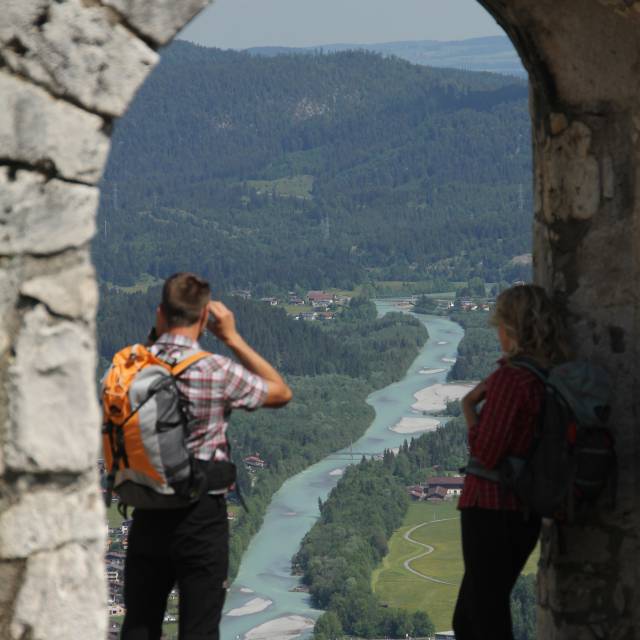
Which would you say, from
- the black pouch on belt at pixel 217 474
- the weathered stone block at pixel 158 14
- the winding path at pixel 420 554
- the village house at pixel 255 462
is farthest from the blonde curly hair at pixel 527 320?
the village house at pixel 255 462

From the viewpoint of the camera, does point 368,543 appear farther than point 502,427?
Yes

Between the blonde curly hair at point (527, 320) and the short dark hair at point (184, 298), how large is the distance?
0.80 m

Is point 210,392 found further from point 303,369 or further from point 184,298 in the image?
point 303,369

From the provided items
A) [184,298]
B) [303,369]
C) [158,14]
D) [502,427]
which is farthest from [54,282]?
[303,369]

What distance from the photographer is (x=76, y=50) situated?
2.67 metres

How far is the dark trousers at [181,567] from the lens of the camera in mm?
3043

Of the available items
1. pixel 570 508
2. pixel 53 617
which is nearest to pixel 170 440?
pixel 53 617

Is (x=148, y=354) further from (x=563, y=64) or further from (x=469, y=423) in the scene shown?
(x=563, y=64)

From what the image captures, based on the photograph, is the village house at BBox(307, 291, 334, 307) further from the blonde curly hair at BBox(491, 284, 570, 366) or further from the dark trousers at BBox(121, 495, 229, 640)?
the dark trousers at BBox(121, 495, 229, 640)

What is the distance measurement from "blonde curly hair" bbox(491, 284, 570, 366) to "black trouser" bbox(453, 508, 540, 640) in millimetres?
387

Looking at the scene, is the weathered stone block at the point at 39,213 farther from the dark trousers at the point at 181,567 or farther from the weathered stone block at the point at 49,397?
the dark trousers at the point at 181,567

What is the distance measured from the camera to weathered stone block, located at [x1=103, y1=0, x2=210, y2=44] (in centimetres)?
271

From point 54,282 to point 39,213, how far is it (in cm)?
13

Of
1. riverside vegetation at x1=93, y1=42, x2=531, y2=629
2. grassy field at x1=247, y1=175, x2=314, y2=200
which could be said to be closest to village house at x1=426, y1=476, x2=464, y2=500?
riverside vegetation at x1=93, y1=42, x2=531, y2=629
